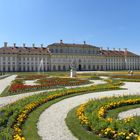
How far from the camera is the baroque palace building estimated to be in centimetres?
7975

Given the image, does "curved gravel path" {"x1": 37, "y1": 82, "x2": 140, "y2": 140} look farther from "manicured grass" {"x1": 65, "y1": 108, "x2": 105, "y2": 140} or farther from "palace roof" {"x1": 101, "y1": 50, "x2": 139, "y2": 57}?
"palace roof" {"x1": 101, "y1": 50, "x2": 139, "y2": 57}

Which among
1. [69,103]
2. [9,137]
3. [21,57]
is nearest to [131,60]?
[21,57]

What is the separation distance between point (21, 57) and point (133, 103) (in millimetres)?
70739

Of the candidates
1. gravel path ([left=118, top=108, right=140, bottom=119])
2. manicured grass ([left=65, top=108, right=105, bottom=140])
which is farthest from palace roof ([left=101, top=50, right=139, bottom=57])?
manicured grass ([left=65, top=108, right=105, bottom=140])

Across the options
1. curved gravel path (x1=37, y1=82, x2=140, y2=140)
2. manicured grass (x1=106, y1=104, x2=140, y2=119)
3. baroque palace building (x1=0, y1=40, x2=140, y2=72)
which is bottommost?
curved gravel path (x1=37, y1=82, x2=140, y2=140)

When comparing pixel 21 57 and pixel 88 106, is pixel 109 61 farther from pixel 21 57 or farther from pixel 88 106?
pixel 88 106

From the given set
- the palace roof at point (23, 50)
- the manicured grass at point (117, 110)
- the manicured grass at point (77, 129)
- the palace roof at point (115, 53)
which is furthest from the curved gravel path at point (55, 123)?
the palace roof at point (115, 53)

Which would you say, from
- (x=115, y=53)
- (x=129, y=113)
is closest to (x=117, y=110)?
(x=129, y=113)

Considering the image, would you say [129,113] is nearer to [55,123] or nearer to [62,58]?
[55,123]

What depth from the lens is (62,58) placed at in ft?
280

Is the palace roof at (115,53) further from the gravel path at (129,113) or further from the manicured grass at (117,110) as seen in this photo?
the gravel path at (129,113)

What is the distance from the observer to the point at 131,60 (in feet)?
310

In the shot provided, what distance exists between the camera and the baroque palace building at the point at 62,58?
79750 millimetres

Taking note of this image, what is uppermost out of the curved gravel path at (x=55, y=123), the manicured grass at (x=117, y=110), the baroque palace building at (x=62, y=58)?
the baroque palace building at (x=62, y=58)
